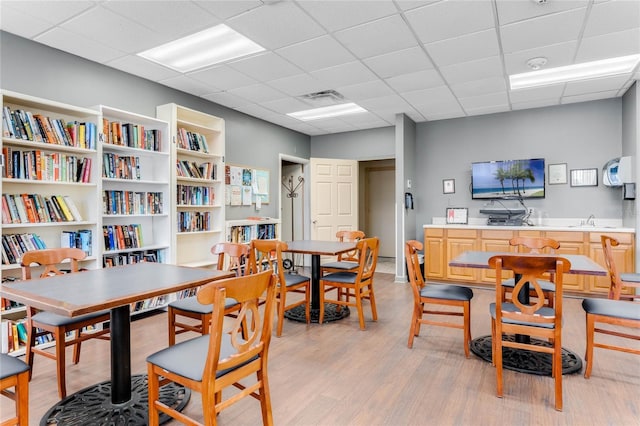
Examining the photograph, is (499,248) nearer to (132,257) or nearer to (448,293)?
(448,293)

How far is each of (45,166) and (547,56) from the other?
4.83 m

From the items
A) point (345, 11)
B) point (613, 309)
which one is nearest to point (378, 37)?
point (345, 11)

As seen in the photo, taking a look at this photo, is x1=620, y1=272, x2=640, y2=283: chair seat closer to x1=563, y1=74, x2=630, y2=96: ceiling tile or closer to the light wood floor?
the light wood floor

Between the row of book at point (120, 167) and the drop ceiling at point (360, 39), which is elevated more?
the drop ceiling at point (360, 39)

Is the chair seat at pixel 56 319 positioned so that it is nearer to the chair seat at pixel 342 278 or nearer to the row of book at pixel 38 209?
the row of book at pixel 38 209

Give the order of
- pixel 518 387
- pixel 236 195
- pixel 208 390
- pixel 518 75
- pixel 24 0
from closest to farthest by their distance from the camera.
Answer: pixel 208 390 → pixel 518 387 → pixel 24 0 → pixel 518 75 → pixel 236 195

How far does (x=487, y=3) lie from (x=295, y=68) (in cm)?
195

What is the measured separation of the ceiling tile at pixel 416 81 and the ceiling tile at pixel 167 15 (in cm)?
221

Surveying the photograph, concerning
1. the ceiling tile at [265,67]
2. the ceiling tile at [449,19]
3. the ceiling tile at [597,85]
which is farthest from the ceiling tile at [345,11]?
the ceiling tile at [597,85]

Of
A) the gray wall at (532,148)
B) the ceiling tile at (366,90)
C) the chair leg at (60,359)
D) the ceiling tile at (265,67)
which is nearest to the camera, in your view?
the chair leg at (60,359)

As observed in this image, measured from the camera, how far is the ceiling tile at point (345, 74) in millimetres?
3900

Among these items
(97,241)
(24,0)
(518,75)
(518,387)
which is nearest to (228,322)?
(97,241)

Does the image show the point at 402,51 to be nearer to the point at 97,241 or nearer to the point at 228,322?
the point at 228,322

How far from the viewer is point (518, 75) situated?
165 inches
